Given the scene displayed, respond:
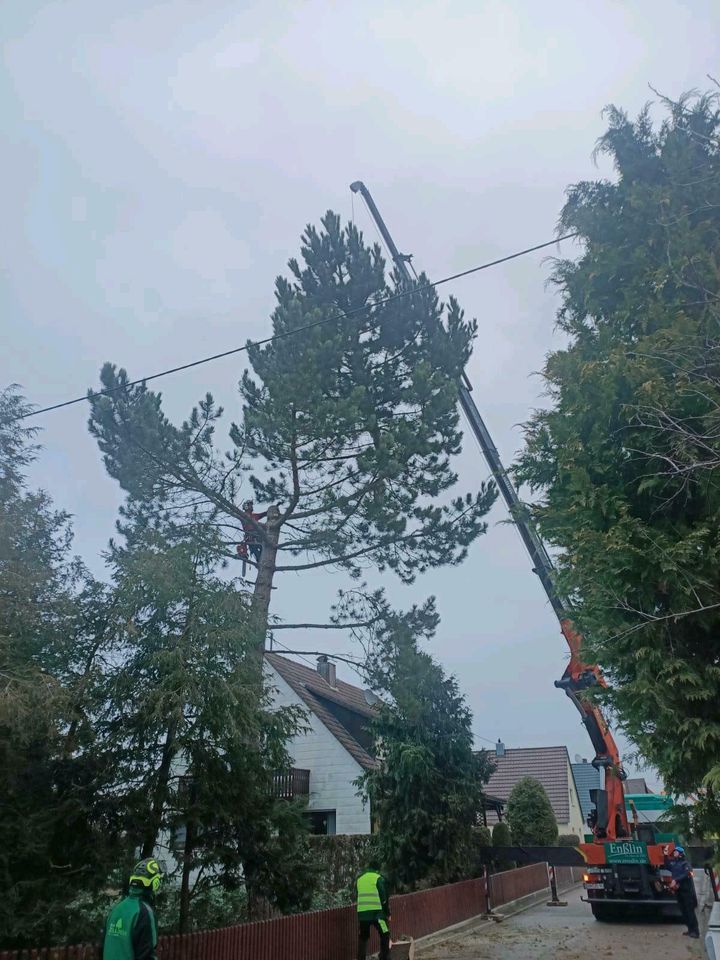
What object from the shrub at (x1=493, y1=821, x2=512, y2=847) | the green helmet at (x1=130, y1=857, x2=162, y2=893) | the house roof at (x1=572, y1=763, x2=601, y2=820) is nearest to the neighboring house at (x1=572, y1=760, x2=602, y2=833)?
the house roof at (x1=572, y1=763, x2=601, y2=820)

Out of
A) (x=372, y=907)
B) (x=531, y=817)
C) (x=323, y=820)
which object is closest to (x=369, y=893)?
(x=372, y=907)

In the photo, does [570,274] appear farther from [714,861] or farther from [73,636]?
[73,636]

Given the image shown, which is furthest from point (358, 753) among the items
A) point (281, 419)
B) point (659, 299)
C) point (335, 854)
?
point (659, 299)

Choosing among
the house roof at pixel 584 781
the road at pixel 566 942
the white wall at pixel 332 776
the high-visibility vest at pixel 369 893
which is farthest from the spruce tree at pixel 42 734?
→ the house roof at pixel 584 781

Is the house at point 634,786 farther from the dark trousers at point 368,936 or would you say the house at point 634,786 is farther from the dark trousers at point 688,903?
the dark trousers at point 368,936

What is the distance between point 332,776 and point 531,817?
7.04 m

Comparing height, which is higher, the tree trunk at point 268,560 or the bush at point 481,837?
the tree trunk at point 268,560

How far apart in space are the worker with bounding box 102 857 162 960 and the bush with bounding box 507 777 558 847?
67.8ft

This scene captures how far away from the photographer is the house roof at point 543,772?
36.2 m

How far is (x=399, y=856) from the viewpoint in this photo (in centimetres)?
1494

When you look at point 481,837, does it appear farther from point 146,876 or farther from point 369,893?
point 146,876

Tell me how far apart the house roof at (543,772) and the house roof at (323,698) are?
13.0 metres

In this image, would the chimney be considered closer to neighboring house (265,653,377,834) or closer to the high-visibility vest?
neighboring house (265,653,377,834)

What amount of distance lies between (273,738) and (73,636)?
2.78 m
